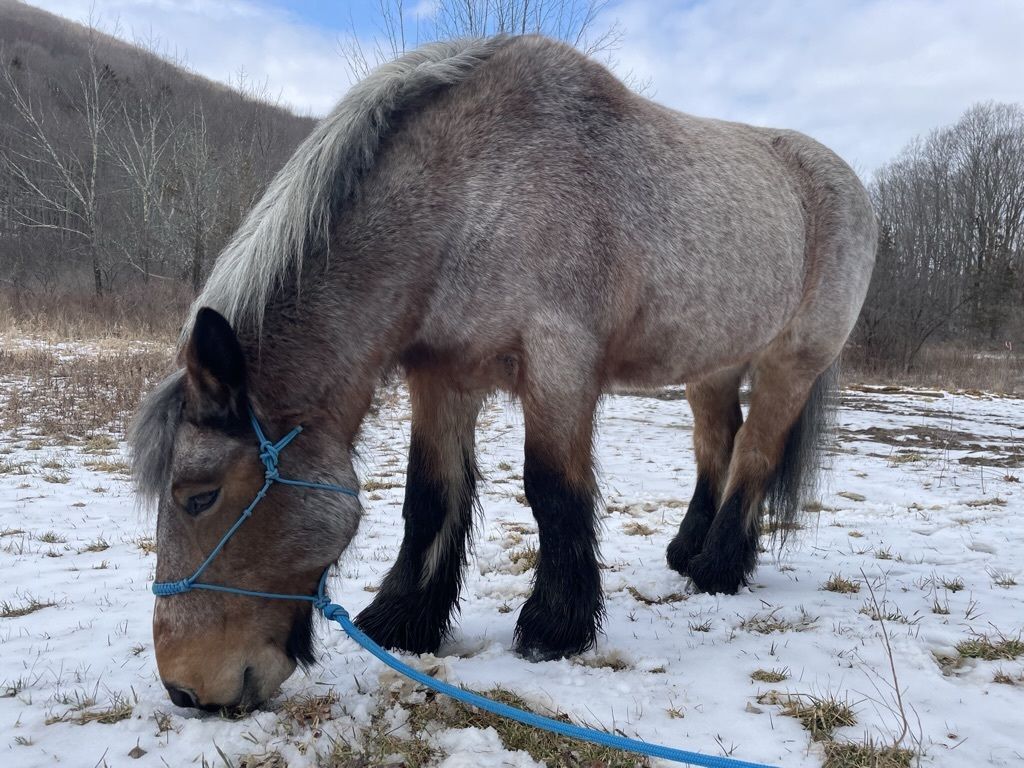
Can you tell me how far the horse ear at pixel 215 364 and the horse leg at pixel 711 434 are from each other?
2853 millimetres

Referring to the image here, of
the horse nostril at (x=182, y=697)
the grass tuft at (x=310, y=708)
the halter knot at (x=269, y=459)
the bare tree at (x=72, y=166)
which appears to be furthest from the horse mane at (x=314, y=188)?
the bare tree at (x=72, y=166)

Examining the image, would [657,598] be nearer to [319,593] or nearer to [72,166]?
[319,593]

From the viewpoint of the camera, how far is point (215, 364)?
5.88 feet

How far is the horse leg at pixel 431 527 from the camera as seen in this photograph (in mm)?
2662

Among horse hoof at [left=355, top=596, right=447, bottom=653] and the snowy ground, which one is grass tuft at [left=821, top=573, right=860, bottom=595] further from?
horse hoof at [left=355, top=596, right=447, bottom=653]

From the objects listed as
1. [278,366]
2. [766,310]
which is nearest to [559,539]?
[278,366]

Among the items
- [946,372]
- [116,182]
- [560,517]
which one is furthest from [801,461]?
[116,182]

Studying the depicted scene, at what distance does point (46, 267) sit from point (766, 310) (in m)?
27.1

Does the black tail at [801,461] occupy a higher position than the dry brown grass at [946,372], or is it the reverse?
the dry brown grass at [946,372]

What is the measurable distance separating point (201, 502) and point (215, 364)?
1.44 feet

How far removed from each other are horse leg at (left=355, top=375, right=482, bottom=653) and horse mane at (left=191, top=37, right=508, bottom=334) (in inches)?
31.0

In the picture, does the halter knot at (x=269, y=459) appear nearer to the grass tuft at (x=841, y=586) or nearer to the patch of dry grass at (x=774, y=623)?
the patch of dry grass at (x=774, y=623)

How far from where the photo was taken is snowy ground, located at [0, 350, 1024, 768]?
1.84m

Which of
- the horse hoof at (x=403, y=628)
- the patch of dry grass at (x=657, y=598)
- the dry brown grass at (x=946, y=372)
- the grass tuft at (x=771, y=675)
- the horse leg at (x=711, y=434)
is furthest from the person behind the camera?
the dry brown grass at (x=946, y=372)
